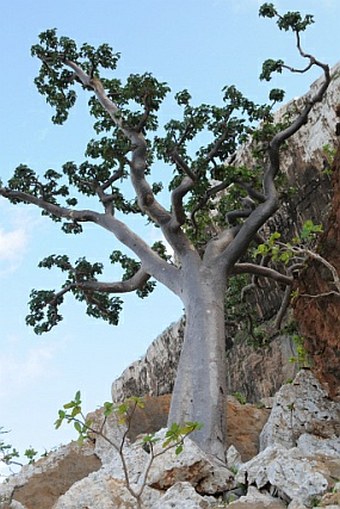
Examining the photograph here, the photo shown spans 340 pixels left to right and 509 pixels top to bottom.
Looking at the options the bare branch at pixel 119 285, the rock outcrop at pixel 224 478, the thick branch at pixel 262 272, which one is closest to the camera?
the rock outcrop at pixel 224 478

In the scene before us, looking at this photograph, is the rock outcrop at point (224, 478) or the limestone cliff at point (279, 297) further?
the limestone cliff at point (279, 297)

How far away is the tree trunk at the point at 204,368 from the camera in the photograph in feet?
24.9

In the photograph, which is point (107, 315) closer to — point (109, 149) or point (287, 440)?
point (109, 149)

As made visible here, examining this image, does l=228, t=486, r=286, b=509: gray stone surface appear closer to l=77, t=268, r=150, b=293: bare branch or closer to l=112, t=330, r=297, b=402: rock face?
l=77, t=268, r=150, b=293: bare branch

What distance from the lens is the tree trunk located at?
7582mm

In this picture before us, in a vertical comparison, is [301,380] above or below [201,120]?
below

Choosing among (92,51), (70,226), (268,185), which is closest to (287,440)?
(268,185)

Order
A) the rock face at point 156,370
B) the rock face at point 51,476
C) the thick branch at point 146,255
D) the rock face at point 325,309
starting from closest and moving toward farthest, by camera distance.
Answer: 1. the rock face at point 325,309
2. the rock face at point 51,476
3. the thick branch at point 146,255
4. the rock face at point 156,370

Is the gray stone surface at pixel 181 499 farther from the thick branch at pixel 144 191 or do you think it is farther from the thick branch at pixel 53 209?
the thick branch at pixel 53 209

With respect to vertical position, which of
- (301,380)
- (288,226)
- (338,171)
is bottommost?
(301,380)

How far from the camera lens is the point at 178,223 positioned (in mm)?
9727

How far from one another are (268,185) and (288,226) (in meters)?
3.58

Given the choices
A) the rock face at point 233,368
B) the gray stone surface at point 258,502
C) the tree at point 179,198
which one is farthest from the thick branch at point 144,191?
the gray stone surface at point 258,502

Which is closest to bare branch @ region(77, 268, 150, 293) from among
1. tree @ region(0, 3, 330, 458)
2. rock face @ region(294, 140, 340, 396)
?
tree @ region(0, 3, 330, 458)
